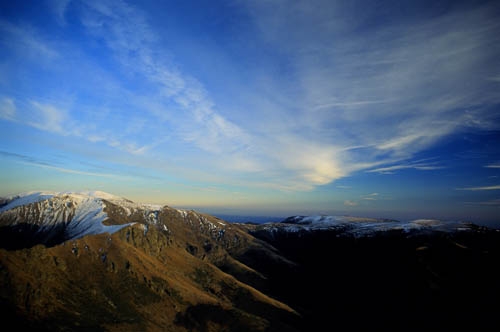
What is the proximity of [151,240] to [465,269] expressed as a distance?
9205 inches

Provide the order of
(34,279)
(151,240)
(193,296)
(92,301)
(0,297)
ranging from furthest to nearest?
(151,240) < (193,296) < (92,301) < (34,279) < (0,297)

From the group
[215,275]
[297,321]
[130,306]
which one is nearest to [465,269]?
[297,321]

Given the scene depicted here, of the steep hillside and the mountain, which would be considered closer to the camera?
the steep hillside

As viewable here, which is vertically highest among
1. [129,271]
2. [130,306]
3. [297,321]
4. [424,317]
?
[129,271]

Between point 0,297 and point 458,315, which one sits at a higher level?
point 0,297

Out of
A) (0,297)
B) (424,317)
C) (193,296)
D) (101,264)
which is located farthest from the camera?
(424,317)

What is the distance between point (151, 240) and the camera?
193500mm

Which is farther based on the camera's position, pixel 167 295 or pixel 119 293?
pixel 167 295

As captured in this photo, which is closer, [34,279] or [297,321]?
[34,279]

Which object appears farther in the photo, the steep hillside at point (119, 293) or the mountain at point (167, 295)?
the mountain at point (167, 295)

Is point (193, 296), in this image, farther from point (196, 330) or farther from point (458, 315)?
point (458, 315)

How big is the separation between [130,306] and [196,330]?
112ft

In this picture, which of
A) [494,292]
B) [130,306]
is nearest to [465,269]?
[494,292]

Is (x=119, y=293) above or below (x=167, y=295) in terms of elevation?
above
